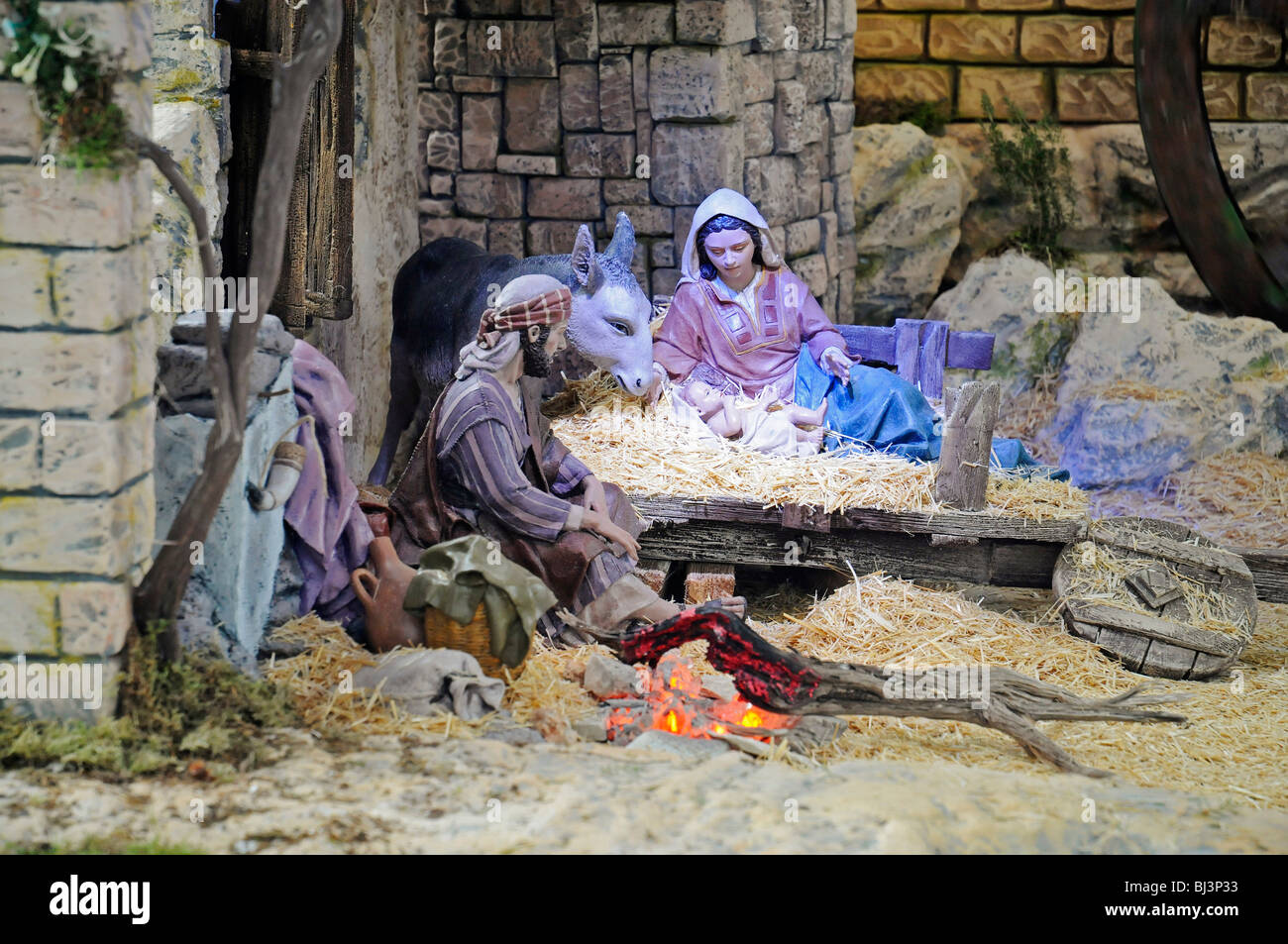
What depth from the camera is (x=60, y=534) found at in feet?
13.0

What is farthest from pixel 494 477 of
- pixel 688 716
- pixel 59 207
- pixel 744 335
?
pixel 744 335

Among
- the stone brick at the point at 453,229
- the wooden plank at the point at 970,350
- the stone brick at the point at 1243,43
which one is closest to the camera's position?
the wooden plank at the point at 970,350

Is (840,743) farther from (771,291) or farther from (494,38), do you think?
(494,38)

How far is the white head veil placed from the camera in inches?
277

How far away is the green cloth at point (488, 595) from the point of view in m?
4.79

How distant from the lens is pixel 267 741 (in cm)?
420

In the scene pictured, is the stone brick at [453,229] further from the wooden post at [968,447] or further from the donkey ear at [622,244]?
the wooden post at [968,447]

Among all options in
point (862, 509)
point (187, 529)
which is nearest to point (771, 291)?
point (862, 509)

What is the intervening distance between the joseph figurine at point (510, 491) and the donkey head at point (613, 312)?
39.9 inches

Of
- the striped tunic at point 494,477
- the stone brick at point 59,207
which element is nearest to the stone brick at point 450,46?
the striped tunic at point 494,477

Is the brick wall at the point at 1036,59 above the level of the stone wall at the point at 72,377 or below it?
above

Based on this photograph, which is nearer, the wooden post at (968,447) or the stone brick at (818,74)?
the wooden post at (968,447)

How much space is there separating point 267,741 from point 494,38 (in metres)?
4.66

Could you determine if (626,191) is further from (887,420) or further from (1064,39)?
(1064,39)
